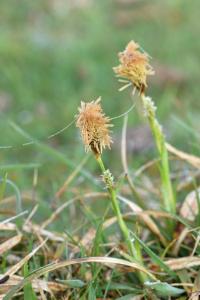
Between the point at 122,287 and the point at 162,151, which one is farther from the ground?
the point at 162,151

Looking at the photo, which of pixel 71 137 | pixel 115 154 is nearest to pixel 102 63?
pixel 71 137

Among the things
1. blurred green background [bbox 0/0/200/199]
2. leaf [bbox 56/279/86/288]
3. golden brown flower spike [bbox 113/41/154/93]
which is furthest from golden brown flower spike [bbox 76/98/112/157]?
blurred green background [bbox 0/0/200/199]

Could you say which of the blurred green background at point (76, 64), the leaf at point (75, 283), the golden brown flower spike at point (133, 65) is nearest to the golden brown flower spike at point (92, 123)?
the golden brown flower spike at point (133, 65)

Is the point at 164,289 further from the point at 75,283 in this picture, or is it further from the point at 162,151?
the point at 162,151

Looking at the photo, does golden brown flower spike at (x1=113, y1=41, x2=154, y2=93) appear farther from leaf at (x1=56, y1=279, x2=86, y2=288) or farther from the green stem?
leaf at (x1=56, y1=279, x2=86, y2=288)

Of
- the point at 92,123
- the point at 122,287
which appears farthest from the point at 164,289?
the point at 92,123

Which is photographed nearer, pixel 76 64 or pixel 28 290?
pixel 28 290

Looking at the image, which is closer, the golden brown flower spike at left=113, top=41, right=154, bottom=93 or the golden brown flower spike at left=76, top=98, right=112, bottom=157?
the golden brown flower spike at left=76, top=98, right=112, bottom=157
